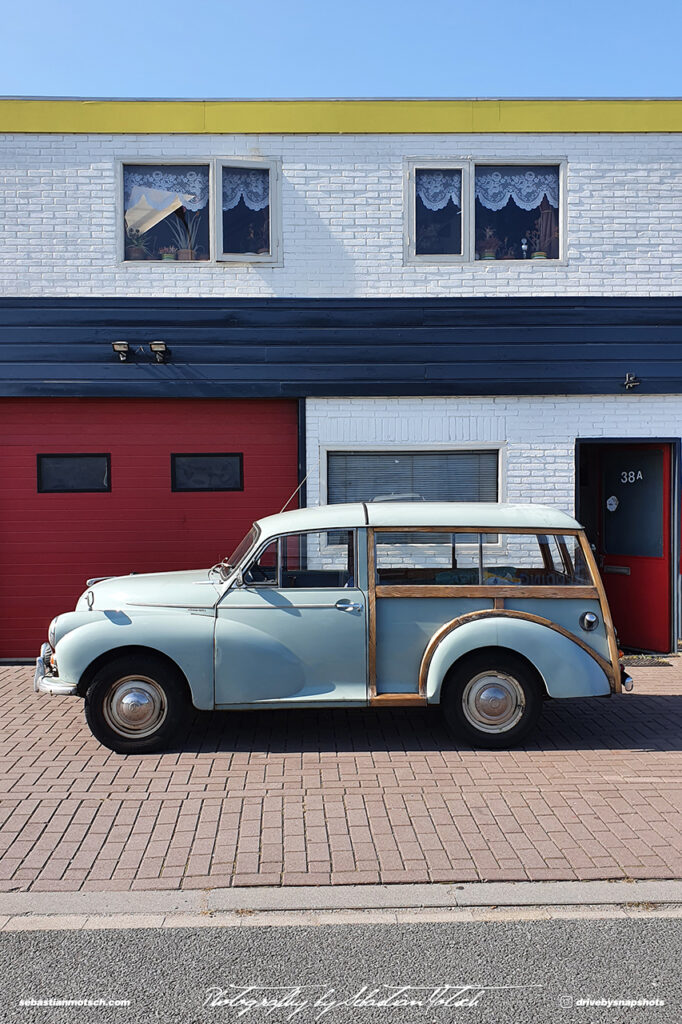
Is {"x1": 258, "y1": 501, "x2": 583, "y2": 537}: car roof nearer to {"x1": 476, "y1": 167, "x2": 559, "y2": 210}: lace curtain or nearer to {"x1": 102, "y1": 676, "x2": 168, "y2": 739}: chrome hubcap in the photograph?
{"x1": 102, "y1": 676, "x2": 168, "y2": 739}: chrome hubcap

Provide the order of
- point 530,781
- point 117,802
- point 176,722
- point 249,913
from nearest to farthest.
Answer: point 249,913 → point 117,802 → point 530,781 → point 176,722

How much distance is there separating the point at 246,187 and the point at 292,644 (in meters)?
5.54

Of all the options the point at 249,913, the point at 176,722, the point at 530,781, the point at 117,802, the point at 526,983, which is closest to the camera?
the point at 526,983

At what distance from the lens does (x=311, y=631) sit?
6.19 metres

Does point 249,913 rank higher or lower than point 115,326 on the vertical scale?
lower

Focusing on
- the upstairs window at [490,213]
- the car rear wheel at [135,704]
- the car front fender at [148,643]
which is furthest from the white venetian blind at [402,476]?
the car rear wheel at [135,704]

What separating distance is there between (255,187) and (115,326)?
2.13 metres

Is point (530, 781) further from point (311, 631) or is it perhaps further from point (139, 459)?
point (139, 459)

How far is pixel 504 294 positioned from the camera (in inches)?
372

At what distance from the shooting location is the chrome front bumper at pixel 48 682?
6.12m

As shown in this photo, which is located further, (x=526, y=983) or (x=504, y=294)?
(x=504, y=294)

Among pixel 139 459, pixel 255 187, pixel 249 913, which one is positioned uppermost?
pixel 255 187

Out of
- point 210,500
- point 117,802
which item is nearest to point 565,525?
point 117,802

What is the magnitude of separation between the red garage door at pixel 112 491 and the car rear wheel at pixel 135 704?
3320mm
